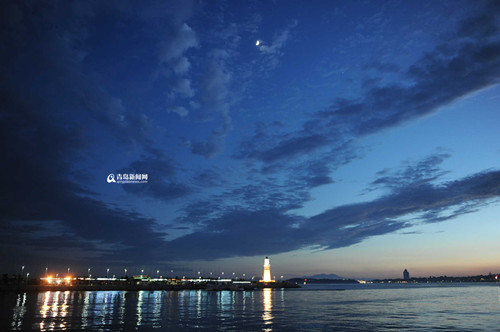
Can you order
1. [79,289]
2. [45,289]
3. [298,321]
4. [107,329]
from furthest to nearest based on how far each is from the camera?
[79,289]
[45,289]
[298,321]
[107,329]

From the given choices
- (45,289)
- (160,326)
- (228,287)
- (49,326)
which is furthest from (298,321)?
(228,287)

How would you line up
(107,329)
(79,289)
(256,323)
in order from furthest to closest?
(79,289)
(256,323)
(107,329)

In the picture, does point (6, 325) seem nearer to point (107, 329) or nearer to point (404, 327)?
point (107, 329)

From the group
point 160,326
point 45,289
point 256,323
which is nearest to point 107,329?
point 160,326

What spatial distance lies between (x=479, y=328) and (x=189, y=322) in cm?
3496

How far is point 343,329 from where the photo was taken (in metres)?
38.9

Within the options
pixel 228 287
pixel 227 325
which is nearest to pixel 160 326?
pixel 227 325

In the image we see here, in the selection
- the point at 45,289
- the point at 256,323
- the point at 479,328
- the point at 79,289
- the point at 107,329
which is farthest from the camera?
the point at 79,289

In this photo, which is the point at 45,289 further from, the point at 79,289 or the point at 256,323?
the point at 256,323

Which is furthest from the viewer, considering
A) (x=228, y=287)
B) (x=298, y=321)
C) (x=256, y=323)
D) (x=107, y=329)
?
(x=228, y=287)

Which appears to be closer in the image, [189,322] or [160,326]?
[160,326]

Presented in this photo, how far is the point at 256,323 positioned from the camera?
1683 inches

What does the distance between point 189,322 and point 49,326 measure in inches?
626

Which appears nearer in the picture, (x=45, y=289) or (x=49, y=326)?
(x=49, y=326)
